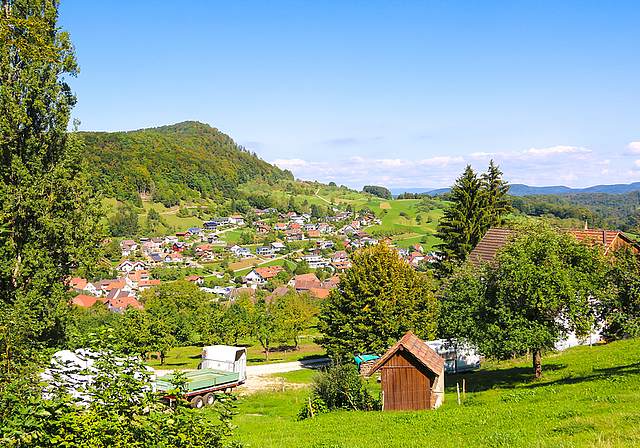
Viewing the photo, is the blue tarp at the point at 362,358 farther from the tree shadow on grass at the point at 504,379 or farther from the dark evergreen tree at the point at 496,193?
the dark evergreen tree at the point at 496,193

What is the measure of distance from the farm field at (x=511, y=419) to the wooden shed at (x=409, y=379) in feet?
3.16

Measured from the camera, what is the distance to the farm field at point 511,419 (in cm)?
1005

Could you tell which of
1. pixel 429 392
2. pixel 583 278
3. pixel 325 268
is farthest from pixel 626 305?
pixel 325 268

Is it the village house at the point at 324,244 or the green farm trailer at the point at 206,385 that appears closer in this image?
the green farm trailer at the point at 206,385

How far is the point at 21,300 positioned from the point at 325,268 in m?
145

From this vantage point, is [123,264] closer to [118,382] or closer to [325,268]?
[325,268]

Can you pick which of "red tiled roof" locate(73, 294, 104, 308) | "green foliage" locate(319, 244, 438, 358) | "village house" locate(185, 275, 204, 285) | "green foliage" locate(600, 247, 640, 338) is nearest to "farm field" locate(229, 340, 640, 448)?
"green foliage" locate(600, 247, 640, 338)

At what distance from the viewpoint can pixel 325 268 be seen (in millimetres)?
159625

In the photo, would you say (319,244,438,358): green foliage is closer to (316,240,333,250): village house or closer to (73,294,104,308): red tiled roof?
(73,294,104,308): red tiled roof

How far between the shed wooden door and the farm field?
1.09m

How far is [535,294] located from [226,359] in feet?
78.2

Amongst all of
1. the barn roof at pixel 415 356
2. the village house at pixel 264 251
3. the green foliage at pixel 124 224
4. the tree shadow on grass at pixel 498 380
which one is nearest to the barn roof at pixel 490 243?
the tree shadow on grass at pixel 498 380

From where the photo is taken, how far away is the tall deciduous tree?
17.2 m

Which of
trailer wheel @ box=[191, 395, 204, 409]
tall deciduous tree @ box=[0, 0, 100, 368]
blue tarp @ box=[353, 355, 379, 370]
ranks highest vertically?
tall deciduous tree @ box=[0, 0, 100, 368]
